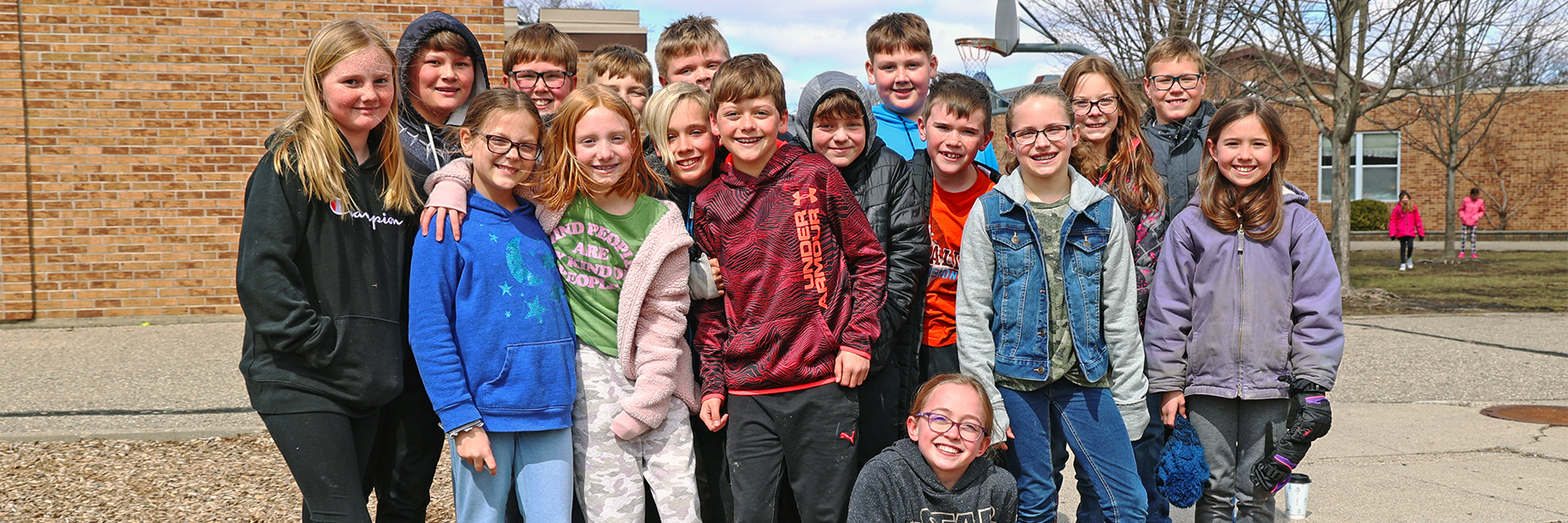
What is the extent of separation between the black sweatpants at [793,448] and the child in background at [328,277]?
101 cm

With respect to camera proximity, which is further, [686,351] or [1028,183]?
[1028,183]

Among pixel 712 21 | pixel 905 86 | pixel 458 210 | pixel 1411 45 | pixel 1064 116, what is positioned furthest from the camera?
pixel 1411 45

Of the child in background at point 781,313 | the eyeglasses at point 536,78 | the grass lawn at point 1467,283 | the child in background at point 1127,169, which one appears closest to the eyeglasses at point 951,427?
the child in background at point 781,313

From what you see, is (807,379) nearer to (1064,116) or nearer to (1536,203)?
(1064,116)

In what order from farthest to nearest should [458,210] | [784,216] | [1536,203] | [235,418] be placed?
[1536,203]
[235,418]
[784,216]
[458,210]

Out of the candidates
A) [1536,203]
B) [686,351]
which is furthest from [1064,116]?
[1536,203]

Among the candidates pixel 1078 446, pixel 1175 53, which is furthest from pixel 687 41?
pixel 1078 446

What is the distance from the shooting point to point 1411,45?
1205 cm

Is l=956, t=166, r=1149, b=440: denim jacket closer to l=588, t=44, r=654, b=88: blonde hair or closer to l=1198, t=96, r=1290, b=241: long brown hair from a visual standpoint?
l=1198, t=96, r=1290, b=241: long brown hair

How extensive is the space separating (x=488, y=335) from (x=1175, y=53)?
2.77 metres

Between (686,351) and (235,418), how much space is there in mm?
4041

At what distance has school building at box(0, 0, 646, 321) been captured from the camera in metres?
8.84

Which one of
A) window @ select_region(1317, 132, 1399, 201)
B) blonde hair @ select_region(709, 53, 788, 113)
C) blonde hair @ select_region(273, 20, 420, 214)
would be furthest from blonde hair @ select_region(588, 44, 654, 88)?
window @ select_region(1317, 132, 1399, 201)

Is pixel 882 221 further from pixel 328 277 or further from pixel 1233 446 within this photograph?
pixel 328 277
